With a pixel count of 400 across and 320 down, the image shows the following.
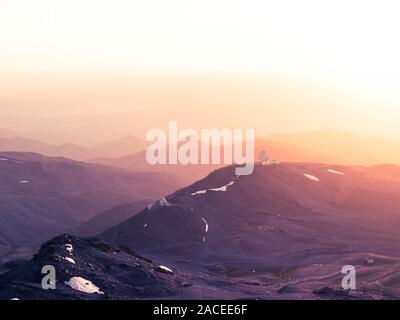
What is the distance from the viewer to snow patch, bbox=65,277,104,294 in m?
72.7

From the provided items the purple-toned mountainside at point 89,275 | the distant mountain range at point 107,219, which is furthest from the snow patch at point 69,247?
the distant mountain range at point 107,219

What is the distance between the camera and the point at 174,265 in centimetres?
10556

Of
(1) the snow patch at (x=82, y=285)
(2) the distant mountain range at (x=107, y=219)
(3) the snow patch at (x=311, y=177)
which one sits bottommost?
(1) the snow patch at (x=82, y=285)

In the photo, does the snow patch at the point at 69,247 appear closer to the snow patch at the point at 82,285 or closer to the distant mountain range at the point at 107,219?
the snow patch at the point at 82,285

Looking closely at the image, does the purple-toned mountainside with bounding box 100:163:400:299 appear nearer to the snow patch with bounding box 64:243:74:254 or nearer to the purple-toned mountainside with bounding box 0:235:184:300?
the purple-toned mountainside with bounding box 0:235:184:300

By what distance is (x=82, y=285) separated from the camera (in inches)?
2899

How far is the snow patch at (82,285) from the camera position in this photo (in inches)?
2862

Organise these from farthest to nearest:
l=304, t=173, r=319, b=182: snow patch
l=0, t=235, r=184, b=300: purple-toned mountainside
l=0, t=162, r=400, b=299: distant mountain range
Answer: l=304, t=173, r=319, b=182: snow patch, l=0, t=162, r=400, b=299: distant mountain range, l=0, t=235, r=184, b=300: purple-toned mountainside

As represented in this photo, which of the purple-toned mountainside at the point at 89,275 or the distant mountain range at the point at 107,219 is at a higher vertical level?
the distant mountain range at the point at 107,219

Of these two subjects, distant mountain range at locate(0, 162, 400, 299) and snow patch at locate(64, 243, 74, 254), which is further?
snow patch at locate(64, 243, 74, 254)

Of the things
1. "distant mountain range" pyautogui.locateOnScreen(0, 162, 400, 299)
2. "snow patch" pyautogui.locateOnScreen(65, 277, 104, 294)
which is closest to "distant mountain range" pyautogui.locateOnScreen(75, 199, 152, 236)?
"distant mountain range" pyautogui.locateOnScreen(0, 162, 400, 299)

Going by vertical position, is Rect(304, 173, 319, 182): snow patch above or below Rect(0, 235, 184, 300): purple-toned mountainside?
above

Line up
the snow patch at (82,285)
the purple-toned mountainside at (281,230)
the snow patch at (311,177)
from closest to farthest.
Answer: the snow patch at (82,285)
the purple-toned mountainside at (281,230)
the snow patch at (311,177)
